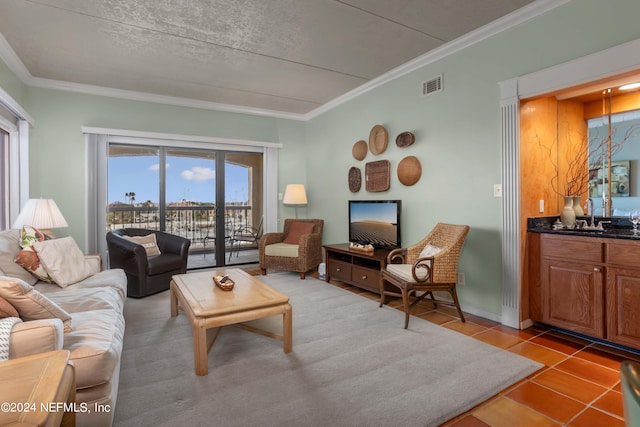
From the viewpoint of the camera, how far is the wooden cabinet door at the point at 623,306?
231cm

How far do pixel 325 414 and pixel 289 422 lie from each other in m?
0.19

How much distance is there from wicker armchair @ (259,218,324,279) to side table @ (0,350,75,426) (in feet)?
11.9

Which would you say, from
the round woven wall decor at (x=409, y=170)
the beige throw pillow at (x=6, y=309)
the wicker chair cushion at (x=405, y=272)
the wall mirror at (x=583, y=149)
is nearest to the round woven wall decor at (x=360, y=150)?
the round woven wall decor at (x=409, y=170)

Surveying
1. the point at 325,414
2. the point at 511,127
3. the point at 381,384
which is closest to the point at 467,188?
the point at 511,127

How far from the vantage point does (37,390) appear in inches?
39.1

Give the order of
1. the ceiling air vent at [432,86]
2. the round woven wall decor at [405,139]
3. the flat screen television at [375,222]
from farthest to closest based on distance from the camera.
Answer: the flat screen television at [375,222]
the round woven wall decor at [405,139]
the ceiling air vent at [432,86]

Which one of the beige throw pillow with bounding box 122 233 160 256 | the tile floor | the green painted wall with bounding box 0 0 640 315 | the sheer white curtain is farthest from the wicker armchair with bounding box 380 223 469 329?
the sheer white curtain

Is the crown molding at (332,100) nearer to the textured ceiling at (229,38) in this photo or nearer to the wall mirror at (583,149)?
the textured ceiling at (229,38)

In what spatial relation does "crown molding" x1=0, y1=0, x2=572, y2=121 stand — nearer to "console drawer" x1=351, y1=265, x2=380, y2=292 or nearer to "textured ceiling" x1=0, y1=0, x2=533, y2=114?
"textured ceiling" x1=0, y1=0, x2=533, y2=114

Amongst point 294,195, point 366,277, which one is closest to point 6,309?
point 366,277

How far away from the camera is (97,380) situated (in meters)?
1.54

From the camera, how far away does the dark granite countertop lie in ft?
8.34

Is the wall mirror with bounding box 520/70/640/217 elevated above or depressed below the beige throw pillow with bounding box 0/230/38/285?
above

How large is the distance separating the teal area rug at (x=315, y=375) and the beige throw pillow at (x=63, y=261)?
616 millimetres
